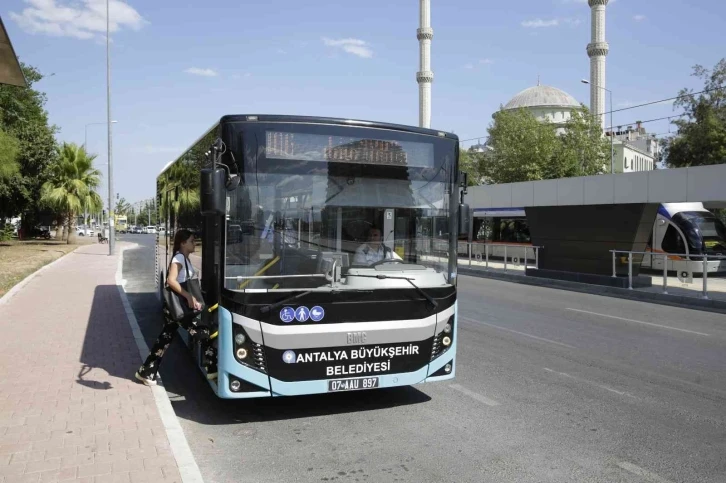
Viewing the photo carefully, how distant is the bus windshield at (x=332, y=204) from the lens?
5.33m

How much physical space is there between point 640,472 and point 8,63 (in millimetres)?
8674

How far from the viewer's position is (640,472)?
4.48 meters

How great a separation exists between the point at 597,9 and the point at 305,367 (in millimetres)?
67530

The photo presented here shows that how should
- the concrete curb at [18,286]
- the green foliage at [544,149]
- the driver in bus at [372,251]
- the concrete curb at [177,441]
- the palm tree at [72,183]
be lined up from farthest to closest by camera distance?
the green foliage at [544,149] → the palm tree at [72,183] → the concrete curb at [18,286] → the driver in bus at [372,251] → the concrete curb at [177,441]

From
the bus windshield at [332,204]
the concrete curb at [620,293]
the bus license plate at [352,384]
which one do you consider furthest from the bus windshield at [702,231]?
the bus license plate at [352,384]

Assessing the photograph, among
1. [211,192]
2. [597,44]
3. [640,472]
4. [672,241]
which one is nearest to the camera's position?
[640,472]

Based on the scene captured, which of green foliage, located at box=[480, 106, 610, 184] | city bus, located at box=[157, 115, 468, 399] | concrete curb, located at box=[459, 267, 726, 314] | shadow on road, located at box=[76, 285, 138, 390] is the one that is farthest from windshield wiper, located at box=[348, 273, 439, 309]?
green foliage, located at box=[480, 106, 610, 184]

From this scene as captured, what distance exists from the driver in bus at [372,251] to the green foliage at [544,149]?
141 ft

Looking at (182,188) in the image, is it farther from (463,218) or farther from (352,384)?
(352,384)

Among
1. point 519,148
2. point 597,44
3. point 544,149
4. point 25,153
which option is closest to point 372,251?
point 25,153

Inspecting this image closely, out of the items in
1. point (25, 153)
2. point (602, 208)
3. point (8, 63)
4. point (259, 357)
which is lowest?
point (259, 357)

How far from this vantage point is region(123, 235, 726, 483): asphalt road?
4527mm

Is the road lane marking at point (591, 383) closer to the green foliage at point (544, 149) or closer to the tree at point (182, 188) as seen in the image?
the tree at point (182, 188)

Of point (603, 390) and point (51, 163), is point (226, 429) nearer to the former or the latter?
point (603, 390)
